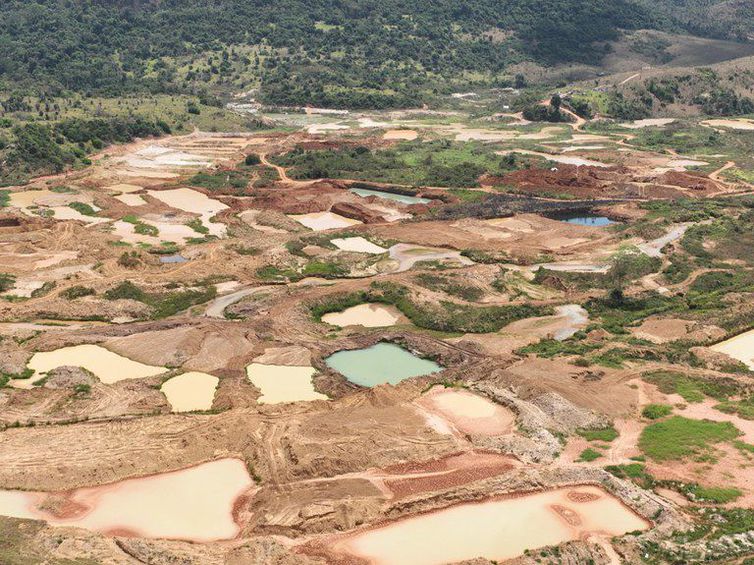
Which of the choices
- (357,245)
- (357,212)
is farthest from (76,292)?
(357,212)

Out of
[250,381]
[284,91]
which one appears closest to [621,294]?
[250,381]

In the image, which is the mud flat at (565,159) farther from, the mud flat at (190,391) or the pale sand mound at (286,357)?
the mud flat at (190,391)

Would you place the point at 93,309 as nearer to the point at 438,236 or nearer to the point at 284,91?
the point at 438,236

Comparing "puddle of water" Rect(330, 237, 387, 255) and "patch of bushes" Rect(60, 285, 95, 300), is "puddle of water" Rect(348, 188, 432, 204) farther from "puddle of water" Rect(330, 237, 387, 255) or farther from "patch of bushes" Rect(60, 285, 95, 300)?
"patch of bushes" Rect(60, 285, 95, 300)

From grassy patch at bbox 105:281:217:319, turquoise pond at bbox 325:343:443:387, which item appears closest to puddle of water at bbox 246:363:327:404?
Answer: turquoise pond at bbox 325:343:443:387

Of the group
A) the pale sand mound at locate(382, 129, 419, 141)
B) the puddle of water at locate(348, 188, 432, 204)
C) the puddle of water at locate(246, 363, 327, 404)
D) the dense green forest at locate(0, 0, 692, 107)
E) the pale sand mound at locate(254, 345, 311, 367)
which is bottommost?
the puddle of water at locate(246, 363, 327, 404)

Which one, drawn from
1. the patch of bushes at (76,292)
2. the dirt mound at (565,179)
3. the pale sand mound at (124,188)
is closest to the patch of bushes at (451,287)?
the patch of bushes at (76,292)
